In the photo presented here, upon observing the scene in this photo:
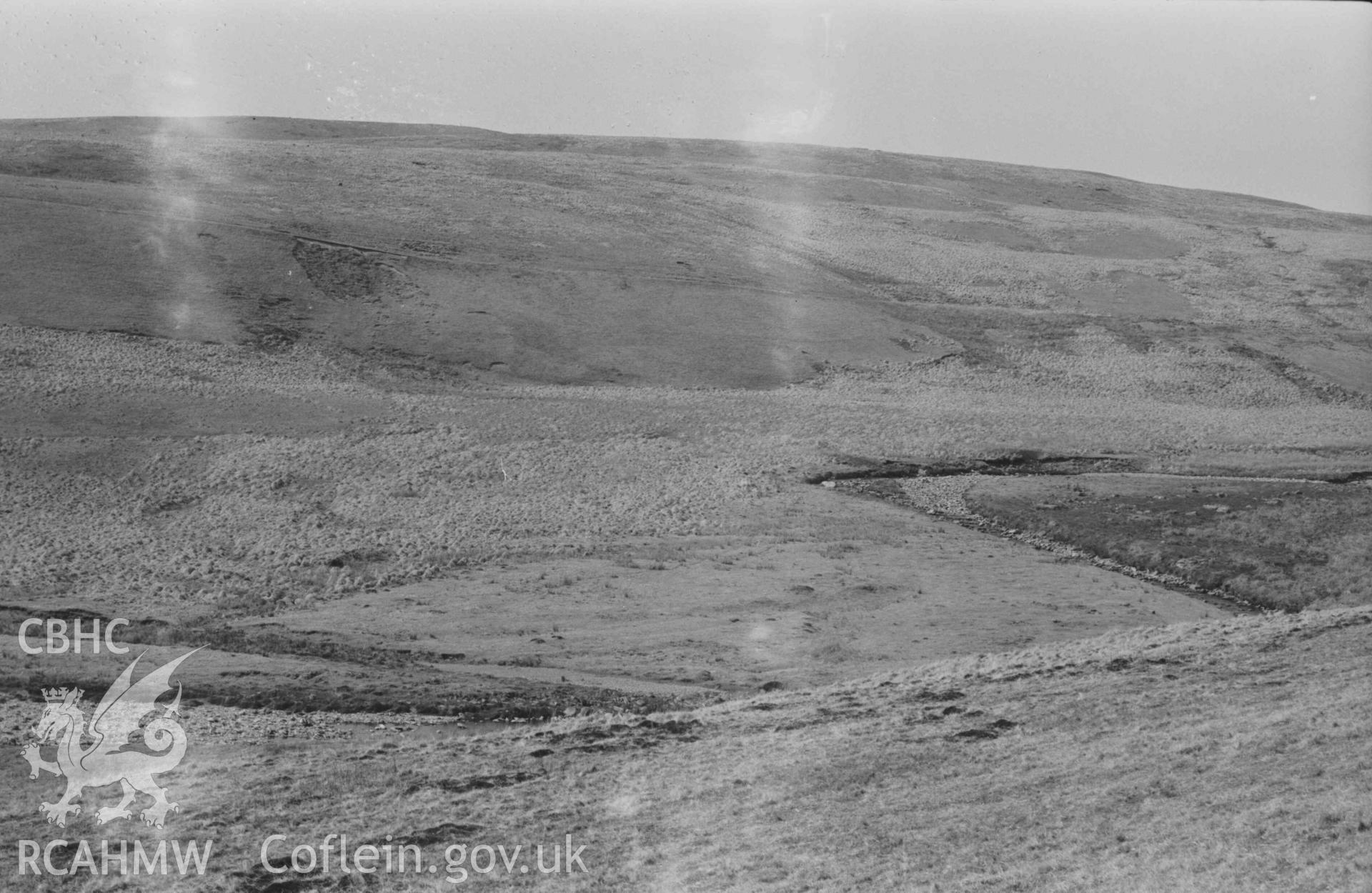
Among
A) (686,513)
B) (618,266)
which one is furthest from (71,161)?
(686,513)

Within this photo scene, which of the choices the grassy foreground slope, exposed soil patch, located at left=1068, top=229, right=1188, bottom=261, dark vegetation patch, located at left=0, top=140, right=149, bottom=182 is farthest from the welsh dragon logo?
exposed soil patch, located at left=1068, top=229, right=1188, bottom=261

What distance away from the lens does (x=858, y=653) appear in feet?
79.0

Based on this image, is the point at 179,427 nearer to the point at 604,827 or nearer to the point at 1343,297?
the point at 604,827

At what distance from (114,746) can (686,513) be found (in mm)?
19048

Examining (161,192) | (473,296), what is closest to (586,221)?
(473,296)

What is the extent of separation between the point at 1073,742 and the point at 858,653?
758 cm

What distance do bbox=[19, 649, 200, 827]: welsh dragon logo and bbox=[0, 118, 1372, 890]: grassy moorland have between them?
503 mm

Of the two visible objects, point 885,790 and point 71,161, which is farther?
point 71,161

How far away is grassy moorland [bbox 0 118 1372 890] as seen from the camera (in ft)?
49.1

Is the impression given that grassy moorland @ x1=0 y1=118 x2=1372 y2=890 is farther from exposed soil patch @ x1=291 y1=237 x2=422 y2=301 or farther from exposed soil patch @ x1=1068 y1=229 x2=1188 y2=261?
exposed soil patch @ x1=1068 y1=229 x2=1188 y2=261

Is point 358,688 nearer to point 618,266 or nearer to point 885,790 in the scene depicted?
point 885,790

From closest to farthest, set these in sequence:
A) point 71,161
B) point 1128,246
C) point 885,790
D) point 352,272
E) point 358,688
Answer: point 885,790 < point 358,688 < point 352,272 < point 71,161 < point 1128,246

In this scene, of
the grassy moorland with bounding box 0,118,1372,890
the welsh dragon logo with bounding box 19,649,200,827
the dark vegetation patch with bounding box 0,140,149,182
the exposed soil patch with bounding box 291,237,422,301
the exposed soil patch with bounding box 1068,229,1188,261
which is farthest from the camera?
the exposed soil patch with bounding box 1068,229,1188,261

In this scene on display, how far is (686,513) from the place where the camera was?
111 ft
